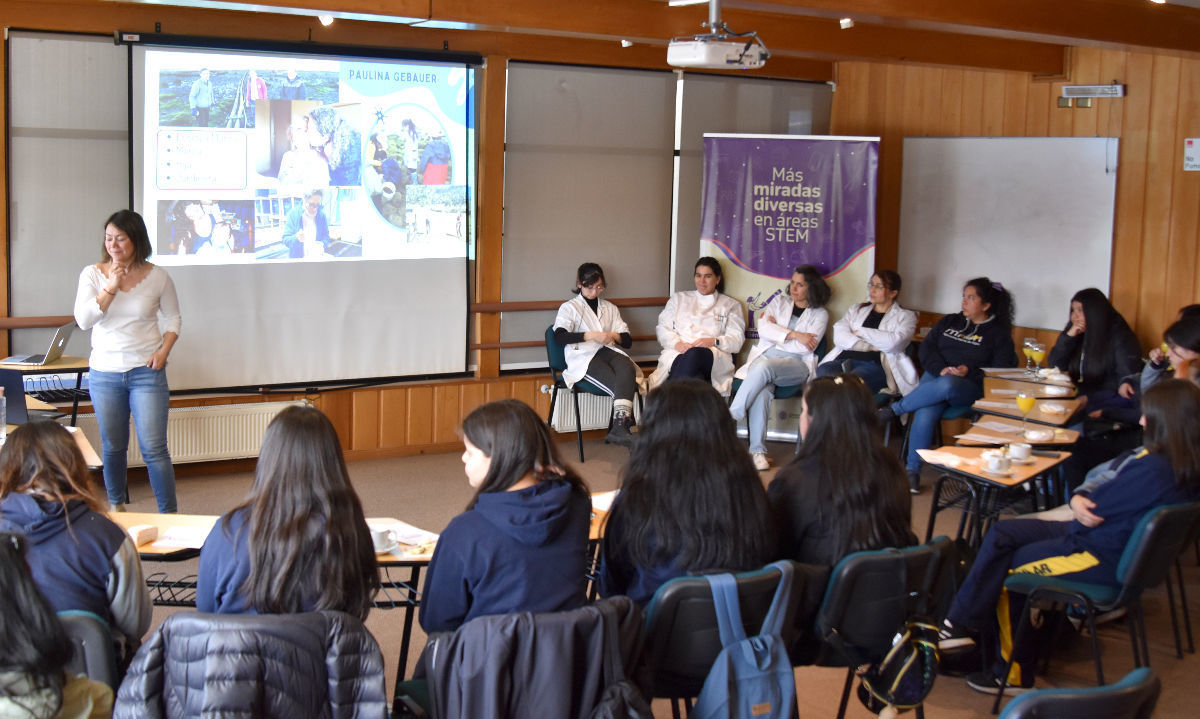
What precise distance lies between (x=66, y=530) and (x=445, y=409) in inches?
173

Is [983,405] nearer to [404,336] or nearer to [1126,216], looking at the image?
[1126,216]

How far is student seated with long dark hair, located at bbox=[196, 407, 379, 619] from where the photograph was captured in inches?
98.8

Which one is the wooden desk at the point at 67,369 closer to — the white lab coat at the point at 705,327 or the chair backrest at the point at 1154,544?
the white lab coat at the point at 705,327

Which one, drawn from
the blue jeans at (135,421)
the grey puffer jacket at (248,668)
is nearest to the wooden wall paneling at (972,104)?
the blue jeans at (135,421)

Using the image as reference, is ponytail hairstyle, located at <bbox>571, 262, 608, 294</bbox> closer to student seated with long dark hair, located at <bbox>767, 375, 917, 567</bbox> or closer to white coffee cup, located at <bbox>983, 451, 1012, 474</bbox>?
white coffee cup, located at <bbox>983, 451, 1012, 474</bbox>

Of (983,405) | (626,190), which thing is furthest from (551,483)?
(626,190)

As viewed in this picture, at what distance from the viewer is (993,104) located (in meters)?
7.17

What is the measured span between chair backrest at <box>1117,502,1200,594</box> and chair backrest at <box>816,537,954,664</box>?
2.56 ft

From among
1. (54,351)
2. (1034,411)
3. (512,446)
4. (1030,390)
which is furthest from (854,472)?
(54,351)

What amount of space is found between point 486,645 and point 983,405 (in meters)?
3.63

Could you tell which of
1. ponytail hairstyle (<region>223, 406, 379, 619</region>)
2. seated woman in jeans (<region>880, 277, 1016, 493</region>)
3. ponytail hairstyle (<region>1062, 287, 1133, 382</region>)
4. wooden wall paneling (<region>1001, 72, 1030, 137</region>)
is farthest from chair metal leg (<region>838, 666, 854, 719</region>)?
wooden wall paneling (<region>1001, 72, 1030, 137</region>)

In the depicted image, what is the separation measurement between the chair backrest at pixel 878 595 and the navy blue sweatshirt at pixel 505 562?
729 millimetres

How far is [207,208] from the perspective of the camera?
6.13 meters

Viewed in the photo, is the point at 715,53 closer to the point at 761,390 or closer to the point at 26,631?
the point at 761,390
